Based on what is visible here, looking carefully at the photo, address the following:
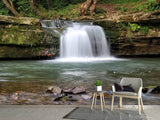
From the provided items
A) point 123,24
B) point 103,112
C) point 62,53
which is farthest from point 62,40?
point 103,112

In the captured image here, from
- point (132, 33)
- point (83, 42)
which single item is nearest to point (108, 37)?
point (132, 33)

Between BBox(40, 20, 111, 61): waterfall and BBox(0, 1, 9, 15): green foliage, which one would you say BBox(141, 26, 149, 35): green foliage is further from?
BBox(0, 1, 9, 15): green foliage

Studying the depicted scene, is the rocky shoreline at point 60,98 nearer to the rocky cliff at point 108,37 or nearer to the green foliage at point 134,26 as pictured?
the rocky cliff at point 108,37

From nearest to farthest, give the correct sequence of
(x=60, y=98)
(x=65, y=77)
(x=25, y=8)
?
(x=60, y=98)
(x=65, y=77)
(x=25, y=8)

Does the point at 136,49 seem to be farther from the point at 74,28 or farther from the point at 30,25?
the point at 30,25

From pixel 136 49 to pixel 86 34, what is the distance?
4892 millimetres

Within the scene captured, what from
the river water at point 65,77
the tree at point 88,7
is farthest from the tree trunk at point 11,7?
the river water at point 65,77

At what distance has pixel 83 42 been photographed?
59.5 ft

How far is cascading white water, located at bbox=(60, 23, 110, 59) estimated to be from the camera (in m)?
17.8

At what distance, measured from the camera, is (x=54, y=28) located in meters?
18.0

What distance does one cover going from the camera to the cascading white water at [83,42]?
17766 mm

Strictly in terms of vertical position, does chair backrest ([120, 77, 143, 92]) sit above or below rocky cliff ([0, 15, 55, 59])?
below

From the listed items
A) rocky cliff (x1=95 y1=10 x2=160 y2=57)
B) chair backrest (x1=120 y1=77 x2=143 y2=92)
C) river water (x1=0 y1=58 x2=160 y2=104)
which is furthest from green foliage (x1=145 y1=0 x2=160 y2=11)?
chair backrest (x1=120 y1=77 x2=143 y2=92)

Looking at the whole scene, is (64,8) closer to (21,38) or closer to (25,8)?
(25,8)
